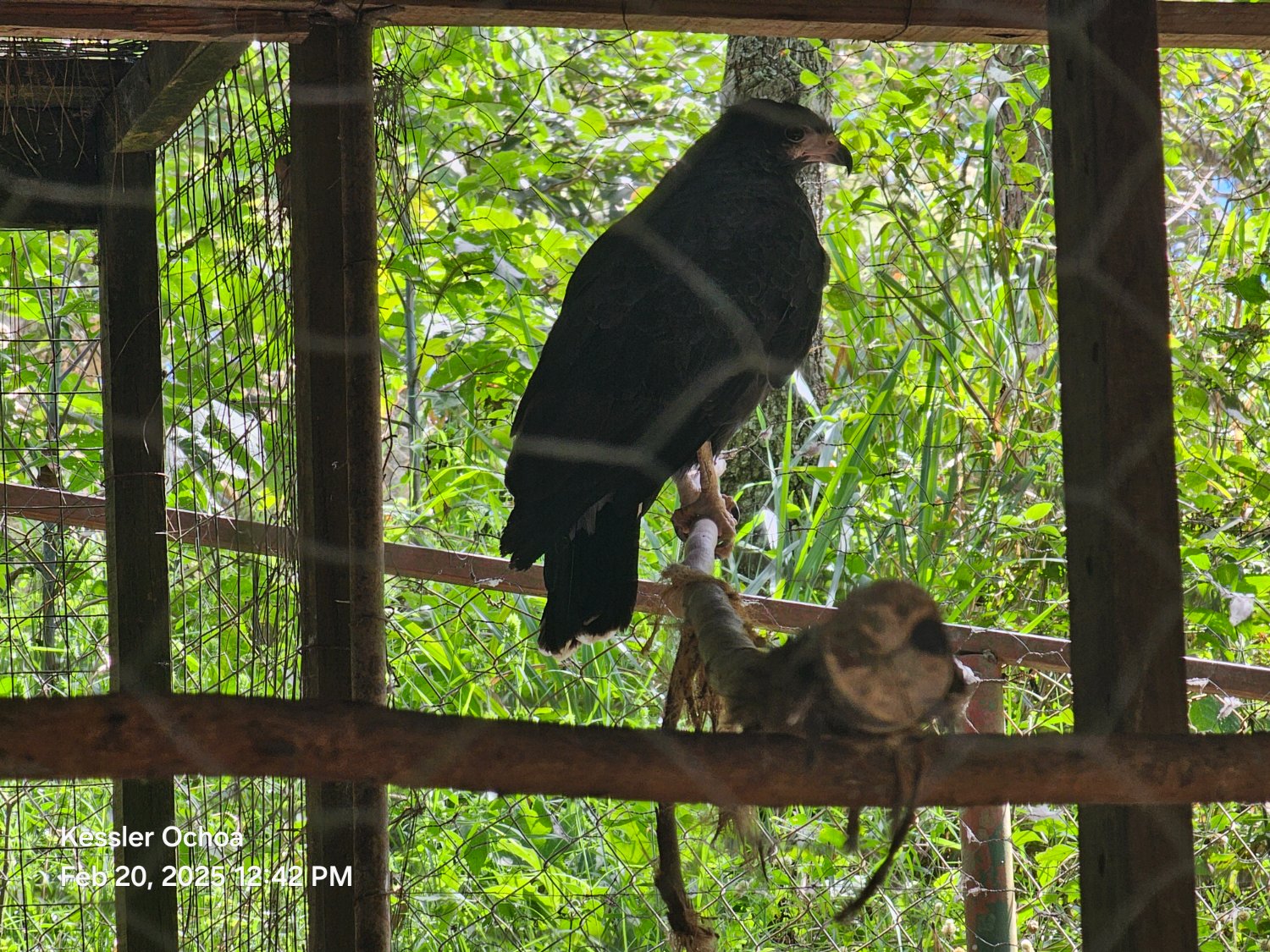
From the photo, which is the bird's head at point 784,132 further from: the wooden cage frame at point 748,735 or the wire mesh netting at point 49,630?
A: the wire mesh netting at point 49,630

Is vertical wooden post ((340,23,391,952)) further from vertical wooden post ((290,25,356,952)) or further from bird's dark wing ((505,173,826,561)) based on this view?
bird's dark wing ((505,173,826,561))

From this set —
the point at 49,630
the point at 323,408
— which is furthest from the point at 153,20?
the point at 49,630

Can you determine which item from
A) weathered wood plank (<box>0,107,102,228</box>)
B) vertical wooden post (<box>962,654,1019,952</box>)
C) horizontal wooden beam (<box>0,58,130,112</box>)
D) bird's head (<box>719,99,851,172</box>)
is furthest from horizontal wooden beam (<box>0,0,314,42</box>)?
vertical wooden post (<box>962,654,1019,952</box>)

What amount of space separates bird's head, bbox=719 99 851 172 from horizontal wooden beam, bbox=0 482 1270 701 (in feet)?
3.34

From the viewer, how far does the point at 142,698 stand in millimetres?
790

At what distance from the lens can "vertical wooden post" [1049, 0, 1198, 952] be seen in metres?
0.95

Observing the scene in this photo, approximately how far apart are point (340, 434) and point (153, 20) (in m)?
0.51

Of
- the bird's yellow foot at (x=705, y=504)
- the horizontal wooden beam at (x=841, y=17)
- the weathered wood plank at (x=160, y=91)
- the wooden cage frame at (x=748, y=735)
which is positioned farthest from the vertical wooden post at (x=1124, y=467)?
the bird's yellow foot at (x=705, y=504)

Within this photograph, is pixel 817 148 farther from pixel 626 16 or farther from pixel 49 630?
pixel 49 630

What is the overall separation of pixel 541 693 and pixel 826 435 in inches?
40.2

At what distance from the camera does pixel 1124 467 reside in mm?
958

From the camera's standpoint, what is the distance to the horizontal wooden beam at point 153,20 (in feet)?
4.56

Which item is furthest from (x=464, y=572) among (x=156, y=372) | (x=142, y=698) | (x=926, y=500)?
(x=926, y=500)

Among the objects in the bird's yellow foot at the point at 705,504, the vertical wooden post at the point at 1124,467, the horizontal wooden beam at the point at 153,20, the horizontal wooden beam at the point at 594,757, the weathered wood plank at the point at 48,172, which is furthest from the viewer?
the bird's yellow foot at the point at 705,504
